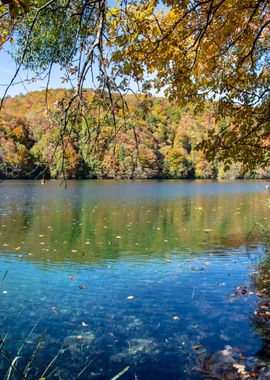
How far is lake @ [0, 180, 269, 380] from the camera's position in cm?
513

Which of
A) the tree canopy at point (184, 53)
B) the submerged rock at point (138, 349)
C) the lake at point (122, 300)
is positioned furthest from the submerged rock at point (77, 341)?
the tree canopy at point (184, 53)

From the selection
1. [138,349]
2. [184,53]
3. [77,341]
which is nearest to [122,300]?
[77,341]

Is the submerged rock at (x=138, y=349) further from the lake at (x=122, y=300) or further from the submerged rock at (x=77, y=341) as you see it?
the submerged rock at (x=77, y=341)

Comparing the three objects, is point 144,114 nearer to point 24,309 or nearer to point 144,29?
point 144,29

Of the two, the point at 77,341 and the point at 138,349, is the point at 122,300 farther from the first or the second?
the point at 138,349

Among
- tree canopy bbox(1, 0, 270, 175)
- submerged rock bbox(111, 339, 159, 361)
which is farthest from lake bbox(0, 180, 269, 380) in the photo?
tree canopy bbox(1, 0, 270, 175)

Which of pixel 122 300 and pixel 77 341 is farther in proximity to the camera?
pixel 122 300

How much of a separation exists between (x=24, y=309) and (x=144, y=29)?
17.7 ft

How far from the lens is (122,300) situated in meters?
7.55

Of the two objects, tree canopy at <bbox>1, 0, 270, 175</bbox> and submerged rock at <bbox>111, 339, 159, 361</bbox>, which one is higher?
tree canopy at <bbox>1, 0, 270, 175</bbox>

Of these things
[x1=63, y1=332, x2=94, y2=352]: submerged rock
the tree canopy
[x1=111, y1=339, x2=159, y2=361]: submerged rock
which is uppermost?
the tree canopy

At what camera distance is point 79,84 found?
8.51 ft

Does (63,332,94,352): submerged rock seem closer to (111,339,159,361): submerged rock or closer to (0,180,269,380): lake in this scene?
(0,180,269,380): lake

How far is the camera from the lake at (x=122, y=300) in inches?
202
